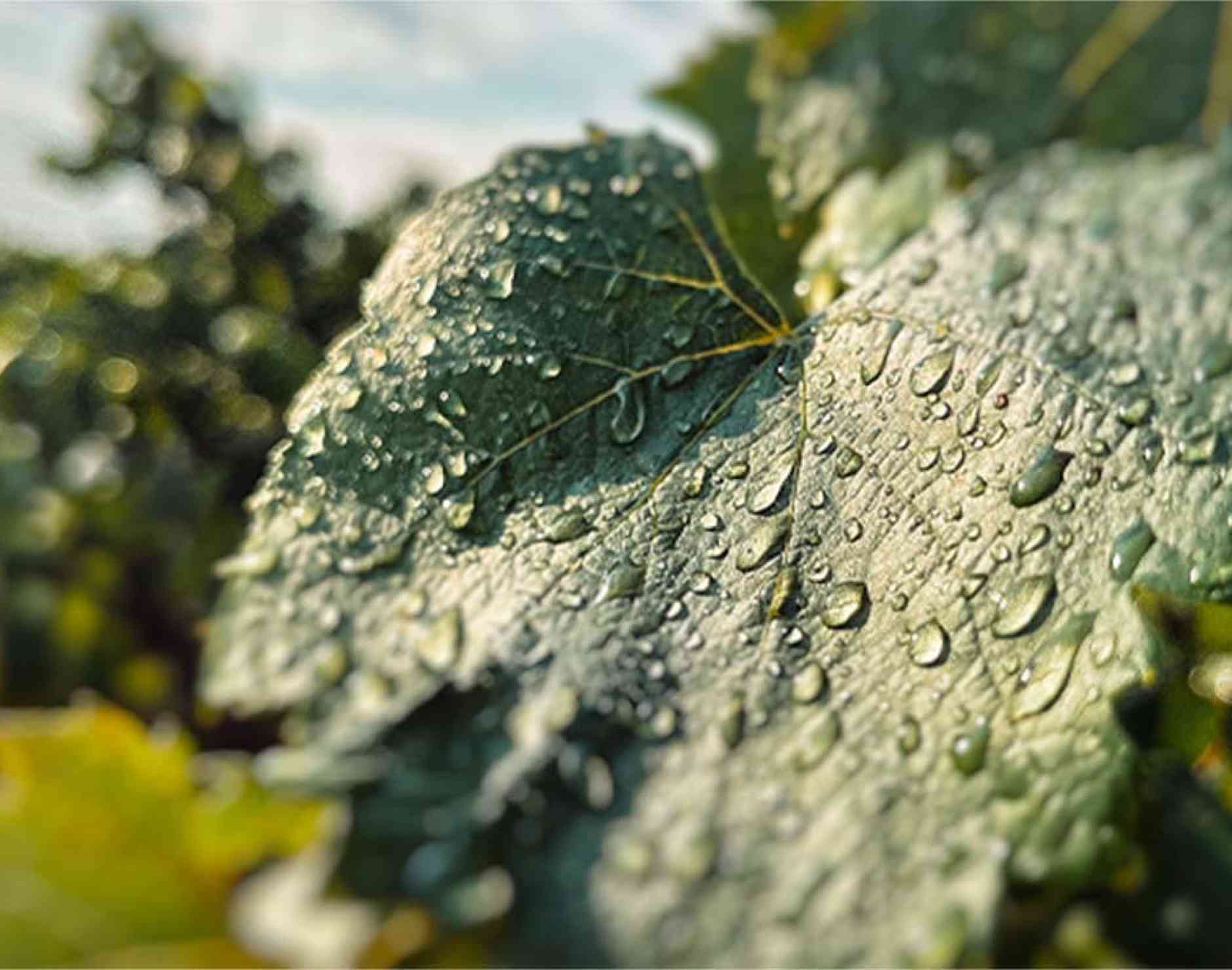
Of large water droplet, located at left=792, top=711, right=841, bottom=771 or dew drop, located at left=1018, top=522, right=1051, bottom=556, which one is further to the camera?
dew drop, located at left=1018, top=522, right=1051, bottom=556

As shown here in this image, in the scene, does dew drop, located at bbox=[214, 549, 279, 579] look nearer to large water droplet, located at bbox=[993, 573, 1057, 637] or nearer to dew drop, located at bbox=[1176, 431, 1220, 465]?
large water droplet, located at bbox=[993, 573, 1057, 637]

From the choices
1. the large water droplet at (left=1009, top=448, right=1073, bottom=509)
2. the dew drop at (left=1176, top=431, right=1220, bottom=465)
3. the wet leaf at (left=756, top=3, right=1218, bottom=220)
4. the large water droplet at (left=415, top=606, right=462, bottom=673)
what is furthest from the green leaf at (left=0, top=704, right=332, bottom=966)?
the wet leaf at (left=756, top=3, right=1218, bottom=220)

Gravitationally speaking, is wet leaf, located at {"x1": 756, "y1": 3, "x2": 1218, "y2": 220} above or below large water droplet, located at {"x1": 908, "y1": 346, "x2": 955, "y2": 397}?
above

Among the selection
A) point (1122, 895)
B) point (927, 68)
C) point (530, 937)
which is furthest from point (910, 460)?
point (927, 68)

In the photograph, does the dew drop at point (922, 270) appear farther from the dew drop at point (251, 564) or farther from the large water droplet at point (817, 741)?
the dew drop at point (251, 564)

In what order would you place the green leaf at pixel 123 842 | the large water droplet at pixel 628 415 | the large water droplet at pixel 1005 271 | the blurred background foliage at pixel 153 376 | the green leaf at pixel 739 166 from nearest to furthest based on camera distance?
1. the green leaf at pixel 123 842
2. the large water droplet at pixel 628 415
3. the large water droplet at pixel 1005 271
4. the green leaf at pixel 739 166
5. the blurred background foliage at pixel 153 376

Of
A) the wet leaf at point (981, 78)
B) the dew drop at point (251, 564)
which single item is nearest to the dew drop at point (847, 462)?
the dew drop at point (251, 564)
